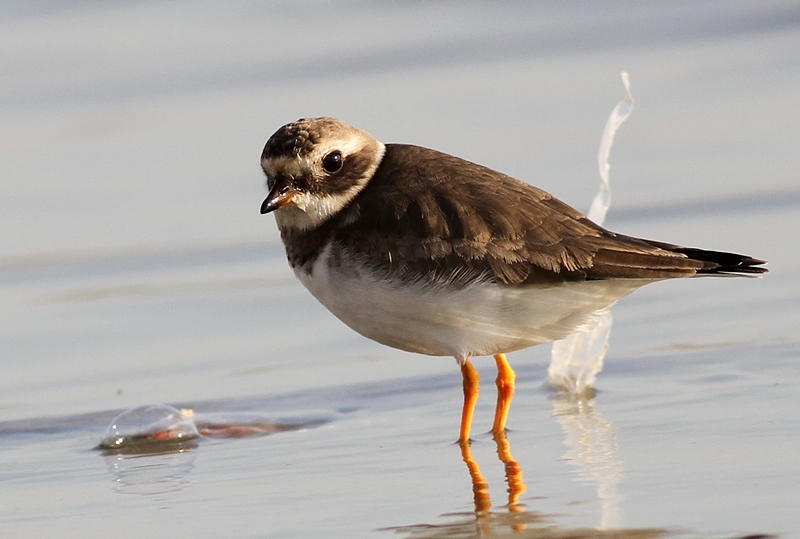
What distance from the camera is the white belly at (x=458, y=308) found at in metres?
5.93

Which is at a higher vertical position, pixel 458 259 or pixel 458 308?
pixel 458 259

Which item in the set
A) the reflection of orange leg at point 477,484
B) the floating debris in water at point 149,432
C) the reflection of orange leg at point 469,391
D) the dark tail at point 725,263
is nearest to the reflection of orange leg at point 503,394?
the reflection of orange leg at point 469,391

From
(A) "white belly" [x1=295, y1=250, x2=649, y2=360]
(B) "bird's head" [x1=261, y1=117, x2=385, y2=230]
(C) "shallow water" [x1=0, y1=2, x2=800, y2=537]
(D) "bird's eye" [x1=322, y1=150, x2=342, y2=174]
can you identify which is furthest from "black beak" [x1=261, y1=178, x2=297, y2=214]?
(C) "shallow water" [x1=0, y1=2, x2=800, y2=537]

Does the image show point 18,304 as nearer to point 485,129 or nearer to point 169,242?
point 169,242

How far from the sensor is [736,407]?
6.08 metres

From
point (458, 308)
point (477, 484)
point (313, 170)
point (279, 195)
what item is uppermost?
point (313, 170)

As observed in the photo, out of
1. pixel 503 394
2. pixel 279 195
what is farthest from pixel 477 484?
pixel 279 195

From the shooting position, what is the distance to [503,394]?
21.2 feet

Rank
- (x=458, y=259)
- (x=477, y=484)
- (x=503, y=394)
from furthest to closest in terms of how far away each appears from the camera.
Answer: (x=503, y=394), (x=458, y=259), (x=477, y=484)

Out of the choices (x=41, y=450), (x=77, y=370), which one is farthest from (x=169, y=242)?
(x=41, y=450)

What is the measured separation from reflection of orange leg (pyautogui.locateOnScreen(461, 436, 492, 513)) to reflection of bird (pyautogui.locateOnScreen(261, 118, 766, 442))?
0.86 ft

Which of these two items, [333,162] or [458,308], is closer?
[458,308]

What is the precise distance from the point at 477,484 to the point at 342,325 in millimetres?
3607

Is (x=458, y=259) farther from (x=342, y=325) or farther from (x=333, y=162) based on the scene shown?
(x=342, y=325)
